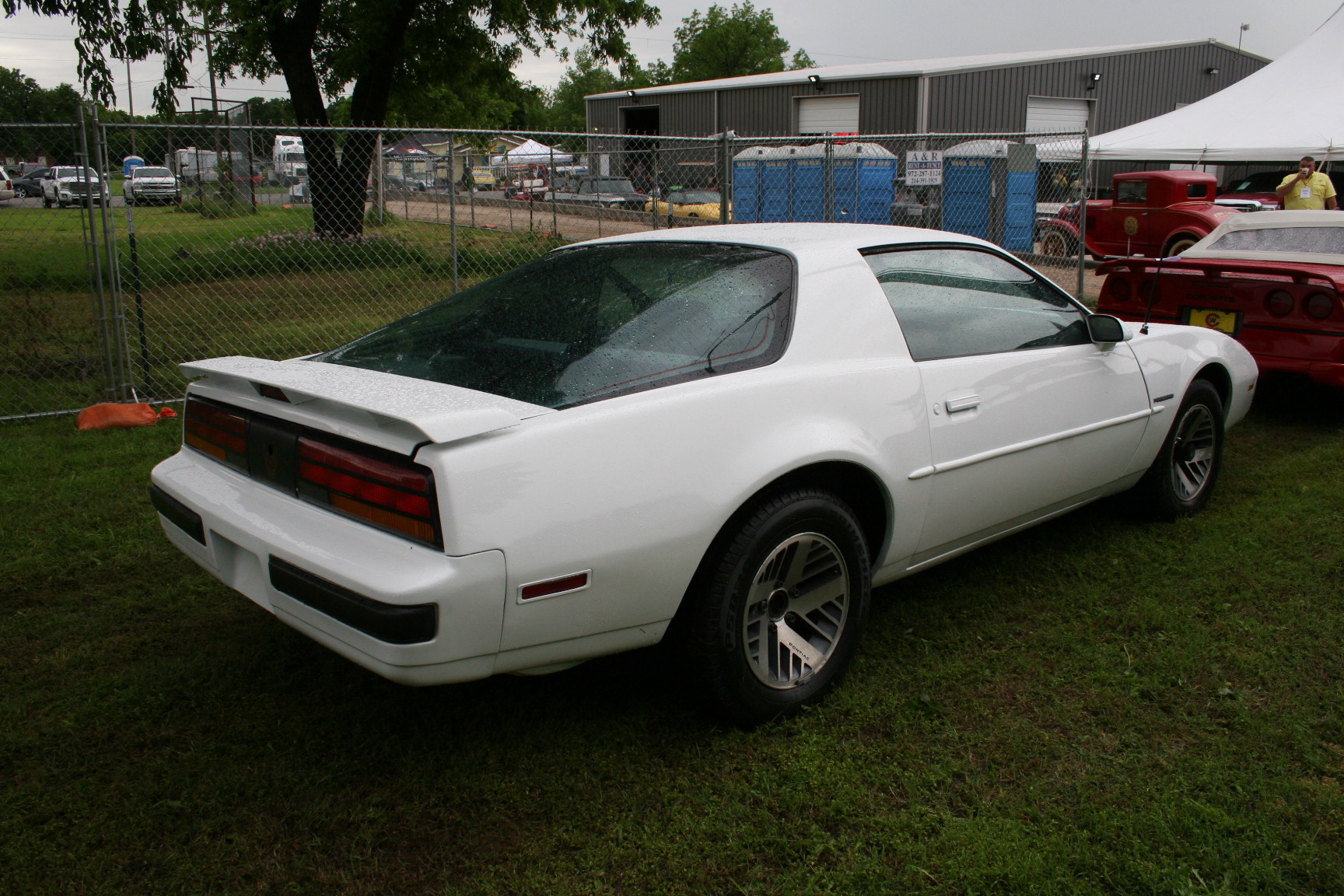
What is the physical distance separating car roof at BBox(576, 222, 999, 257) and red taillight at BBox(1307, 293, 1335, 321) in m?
3.17

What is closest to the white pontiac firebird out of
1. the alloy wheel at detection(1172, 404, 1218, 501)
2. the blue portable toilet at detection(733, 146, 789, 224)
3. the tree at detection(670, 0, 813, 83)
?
the alloy wheel at detection(1172, 404, 1218, 501)

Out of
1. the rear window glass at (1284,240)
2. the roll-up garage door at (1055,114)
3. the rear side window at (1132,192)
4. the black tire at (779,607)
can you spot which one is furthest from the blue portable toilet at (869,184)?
the roll-up garage door at (1055,114)

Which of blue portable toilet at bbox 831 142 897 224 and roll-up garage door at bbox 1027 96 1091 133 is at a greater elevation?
roll-up garage door at bbox 1027 96 1091 133

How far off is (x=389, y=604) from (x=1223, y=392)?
3.96 m

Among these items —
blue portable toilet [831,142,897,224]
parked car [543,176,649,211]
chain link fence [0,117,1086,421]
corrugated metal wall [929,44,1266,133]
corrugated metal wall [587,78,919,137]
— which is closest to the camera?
chain link fence [0,117,1086,421]

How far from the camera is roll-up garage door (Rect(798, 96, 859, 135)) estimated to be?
30625 mm

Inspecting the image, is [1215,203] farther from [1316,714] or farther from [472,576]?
[472,576]

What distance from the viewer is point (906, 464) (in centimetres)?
290

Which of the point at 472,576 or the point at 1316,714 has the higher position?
the point at 472,576

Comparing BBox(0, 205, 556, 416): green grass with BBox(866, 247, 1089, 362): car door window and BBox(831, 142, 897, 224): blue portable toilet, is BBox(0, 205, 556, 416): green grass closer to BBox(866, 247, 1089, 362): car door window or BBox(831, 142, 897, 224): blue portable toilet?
BBox(831, 142, 897, 224): blue portable toilet

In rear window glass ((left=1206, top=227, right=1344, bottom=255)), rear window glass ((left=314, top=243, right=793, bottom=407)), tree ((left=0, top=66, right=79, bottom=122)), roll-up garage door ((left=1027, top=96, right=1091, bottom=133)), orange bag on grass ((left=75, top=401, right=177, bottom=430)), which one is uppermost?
tree ((left=0, top=66, right=79, bottom=122))

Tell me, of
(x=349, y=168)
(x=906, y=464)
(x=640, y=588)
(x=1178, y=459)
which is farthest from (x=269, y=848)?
(x=349, y=168)

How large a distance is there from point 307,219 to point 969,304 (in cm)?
975

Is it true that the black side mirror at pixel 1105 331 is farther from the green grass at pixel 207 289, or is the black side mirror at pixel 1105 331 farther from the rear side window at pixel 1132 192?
the rear side window at pixel 1132 192
